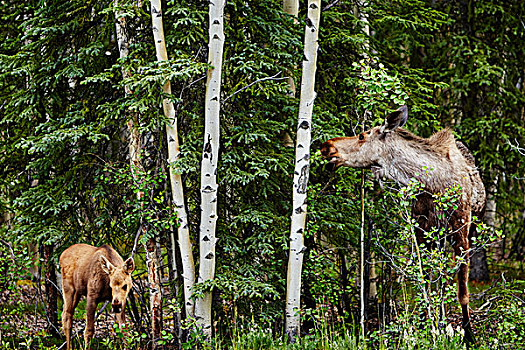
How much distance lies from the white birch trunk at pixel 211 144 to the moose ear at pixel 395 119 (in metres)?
1.90

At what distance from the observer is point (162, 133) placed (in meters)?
7.07

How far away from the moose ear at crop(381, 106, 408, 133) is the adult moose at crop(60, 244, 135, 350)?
3.06m

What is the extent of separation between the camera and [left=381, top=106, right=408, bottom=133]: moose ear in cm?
581

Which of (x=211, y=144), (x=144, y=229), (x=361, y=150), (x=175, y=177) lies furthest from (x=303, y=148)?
(x=144, y=229)

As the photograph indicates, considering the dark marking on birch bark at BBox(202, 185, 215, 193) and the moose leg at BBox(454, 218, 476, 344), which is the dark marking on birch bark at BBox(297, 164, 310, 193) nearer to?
the dark marking on birch bark at BBox(202, 185, 215, 193)

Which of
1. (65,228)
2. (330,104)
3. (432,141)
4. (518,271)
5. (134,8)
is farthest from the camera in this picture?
(518,271)

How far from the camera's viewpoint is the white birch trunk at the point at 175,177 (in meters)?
6.38

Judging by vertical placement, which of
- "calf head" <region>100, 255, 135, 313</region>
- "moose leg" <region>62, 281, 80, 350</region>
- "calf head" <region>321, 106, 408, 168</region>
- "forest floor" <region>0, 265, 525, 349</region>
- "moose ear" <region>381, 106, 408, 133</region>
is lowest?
"forest floor" <region>0, 265, 525, 349</region>

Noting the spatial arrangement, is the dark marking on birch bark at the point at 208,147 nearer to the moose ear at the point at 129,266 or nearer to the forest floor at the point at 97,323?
the moose ear at the point at 129,266

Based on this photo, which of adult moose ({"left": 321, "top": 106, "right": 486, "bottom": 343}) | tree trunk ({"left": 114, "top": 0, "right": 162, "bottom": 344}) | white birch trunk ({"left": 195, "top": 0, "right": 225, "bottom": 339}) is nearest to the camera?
adult moose ({"left": 321, "top": 106, "right": 486, "bottom": 343})

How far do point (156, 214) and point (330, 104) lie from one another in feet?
10.1

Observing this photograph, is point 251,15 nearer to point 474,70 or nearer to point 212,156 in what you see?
point 212,156

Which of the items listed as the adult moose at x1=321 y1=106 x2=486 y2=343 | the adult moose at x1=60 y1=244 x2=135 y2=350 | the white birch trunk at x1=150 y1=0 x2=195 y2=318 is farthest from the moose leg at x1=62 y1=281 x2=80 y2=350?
the adult moose at x1=321 y1=106 x2=486 y2=343

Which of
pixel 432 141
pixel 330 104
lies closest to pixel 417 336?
pixel 432 141
